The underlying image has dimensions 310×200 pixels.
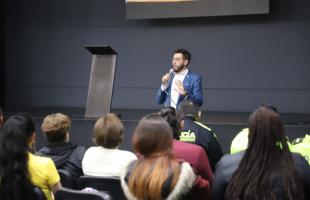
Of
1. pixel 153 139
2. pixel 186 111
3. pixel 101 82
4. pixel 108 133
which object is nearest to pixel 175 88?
pixel 101 82

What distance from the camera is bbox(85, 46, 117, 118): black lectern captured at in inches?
186

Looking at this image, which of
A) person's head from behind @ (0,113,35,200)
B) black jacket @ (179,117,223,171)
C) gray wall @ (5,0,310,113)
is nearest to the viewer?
person's head from behind @ (0,113,35,200)

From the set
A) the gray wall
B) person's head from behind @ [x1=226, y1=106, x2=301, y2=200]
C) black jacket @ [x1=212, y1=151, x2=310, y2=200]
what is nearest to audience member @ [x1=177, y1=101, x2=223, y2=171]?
black jacket @ [x1=212, y1=151, x2=310, y2=200]

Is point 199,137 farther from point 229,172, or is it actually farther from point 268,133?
point 268,133

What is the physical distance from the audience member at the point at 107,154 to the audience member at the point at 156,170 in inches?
16.0

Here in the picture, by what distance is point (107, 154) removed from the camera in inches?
89.5

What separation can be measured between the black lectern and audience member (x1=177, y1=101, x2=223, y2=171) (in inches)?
73.2

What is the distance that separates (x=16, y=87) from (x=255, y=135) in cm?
710

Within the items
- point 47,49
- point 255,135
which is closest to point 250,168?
point 255,135

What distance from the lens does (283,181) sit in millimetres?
1706

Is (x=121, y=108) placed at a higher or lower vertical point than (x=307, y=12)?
lower

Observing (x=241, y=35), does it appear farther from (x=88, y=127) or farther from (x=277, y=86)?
(x=88, y=127)

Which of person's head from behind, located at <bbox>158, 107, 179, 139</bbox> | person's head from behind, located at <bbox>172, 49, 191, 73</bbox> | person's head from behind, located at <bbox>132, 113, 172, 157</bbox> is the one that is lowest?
person's head from behind, located at <bbox>132, 113, 172, 157</bbox>

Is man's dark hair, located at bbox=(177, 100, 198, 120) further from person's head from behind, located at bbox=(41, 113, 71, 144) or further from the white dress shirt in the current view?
the white dress shirt
